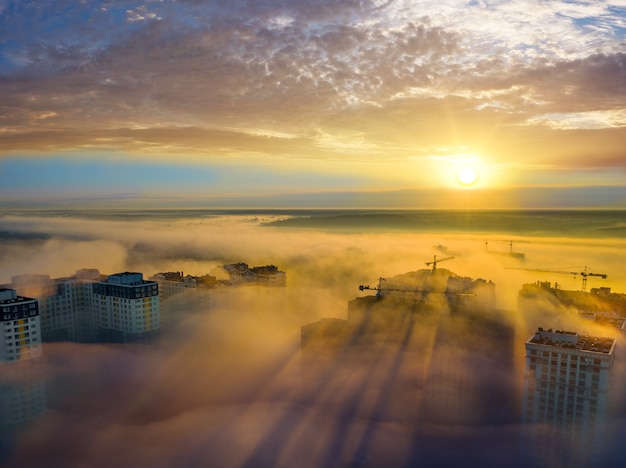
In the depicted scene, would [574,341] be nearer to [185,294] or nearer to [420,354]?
[420,354]

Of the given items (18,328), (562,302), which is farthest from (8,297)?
(562,302)

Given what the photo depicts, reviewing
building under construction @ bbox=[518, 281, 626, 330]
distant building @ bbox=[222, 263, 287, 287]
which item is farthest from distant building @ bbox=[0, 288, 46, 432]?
building under construction @ bbox=[518, 281, 626, 330]

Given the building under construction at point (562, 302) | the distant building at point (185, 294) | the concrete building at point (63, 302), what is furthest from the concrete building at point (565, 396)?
the concrete building at point (63, 302)

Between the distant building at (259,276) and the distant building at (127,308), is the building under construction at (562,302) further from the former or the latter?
the distant building at (127,308)

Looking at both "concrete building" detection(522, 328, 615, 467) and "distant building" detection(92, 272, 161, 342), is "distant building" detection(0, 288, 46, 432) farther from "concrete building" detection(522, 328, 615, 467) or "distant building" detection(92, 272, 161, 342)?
"concrete building" detection(522, 328, 615, 467)

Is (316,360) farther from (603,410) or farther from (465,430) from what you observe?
(603,410)

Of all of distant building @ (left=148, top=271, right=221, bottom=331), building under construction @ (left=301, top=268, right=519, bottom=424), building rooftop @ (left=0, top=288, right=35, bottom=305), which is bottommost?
building under construction @ (left=301, top=268, right=519, bottom=424)

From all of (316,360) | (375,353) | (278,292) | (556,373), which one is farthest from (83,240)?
(556,373)
